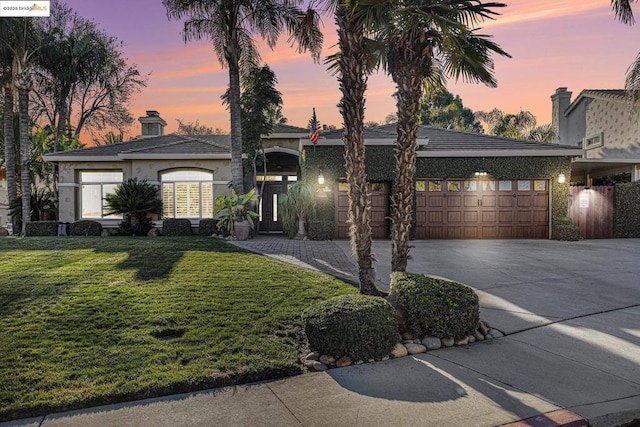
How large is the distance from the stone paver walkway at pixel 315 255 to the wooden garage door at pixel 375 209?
4.81 feet

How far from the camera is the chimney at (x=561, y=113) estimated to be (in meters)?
26.6

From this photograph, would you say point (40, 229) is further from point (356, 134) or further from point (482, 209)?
point (482, 209)

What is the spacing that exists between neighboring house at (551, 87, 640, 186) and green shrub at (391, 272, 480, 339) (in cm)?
1510

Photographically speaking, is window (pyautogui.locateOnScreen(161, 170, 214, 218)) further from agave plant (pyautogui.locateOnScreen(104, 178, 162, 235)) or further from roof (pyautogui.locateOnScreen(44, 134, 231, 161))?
roof (pyautogui.locateOnScreen(44, 134, 231, 161))

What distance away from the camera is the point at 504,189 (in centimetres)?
1639

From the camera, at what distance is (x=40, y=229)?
16.8 m

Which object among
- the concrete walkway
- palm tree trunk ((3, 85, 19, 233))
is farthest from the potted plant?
palm tree trunk ((3, 85, 19, 233))

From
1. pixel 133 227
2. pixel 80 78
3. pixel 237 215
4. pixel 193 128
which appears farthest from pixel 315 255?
pixel 193 128

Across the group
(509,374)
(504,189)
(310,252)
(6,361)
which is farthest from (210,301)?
(504,189)

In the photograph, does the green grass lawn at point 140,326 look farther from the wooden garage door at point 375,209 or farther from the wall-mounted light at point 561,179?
the wall-mounted light at point 561,179

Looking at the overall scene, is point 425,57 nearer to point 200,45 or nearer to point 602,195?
point 200,45

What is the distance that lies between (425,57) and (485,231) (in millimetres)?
11422

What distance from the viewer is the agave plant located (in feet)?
53.7

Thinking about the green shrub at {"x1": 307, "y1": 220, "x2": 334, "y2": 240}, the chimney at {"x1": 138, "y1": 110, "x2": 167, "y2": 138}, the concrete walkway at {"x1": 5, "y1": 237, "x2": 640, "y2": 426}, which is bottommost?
the concrete walkway at {"x1": 5, "y1": 237, "x2": 640, "y2": 426}
